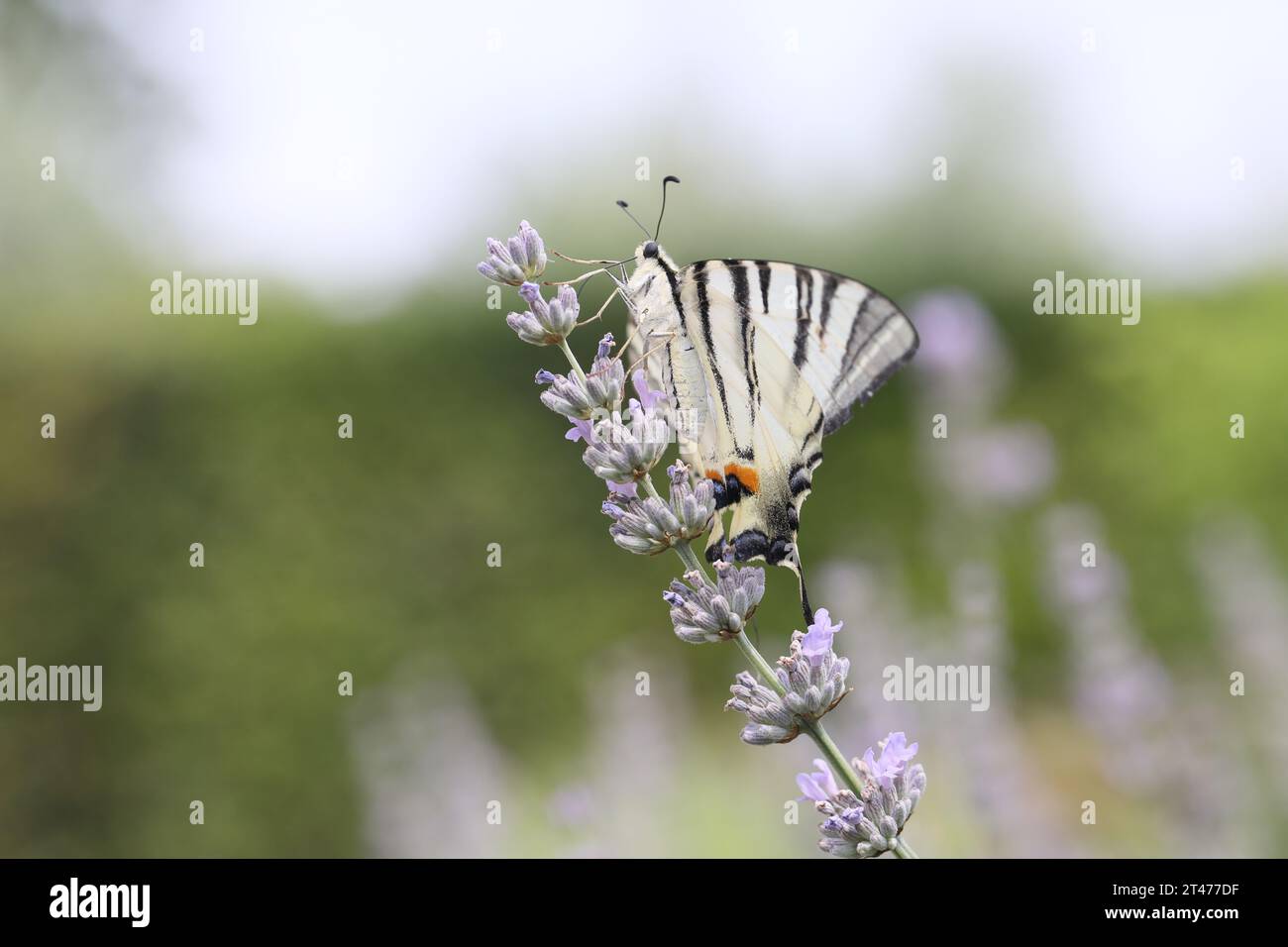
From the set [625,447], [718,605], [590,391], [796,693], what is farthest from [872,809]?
[590,391]

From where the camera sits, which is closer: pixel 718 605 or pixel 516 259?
pixel 718 605

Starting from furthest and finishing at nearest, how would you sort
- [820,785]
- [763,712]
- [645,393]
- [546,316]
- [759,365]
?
[759,365]
[645,393]
[546,316]
[820,785]
[763,712]

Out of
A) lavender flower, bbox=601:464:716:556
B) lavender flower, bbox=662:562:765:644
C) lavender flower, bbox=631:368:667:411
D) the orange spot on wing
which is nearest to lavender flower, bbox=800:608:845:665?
lavender flower, bbox=662:562:765:644

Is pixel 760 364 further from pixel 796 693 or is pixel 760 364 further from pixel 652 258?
pixel 796 693

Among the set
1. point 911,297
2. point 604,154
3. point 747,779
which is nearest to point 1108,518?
point 911,297

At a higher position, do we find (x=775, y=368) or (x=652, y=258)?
(x=652, y=258)

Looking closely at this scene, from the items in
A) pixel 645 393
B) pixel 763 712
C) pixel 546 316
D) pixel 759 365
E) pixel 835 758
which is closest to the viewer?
pixel 835 758

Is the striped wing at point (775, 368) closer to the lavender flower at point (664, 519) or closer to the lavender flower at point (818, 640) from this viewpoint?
the lavender flower at point (664, 519)
